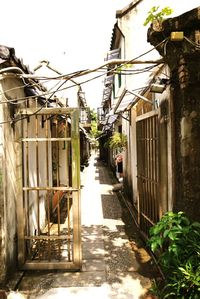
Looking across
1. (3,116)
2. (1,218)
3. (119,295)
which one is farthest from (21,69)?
(119,295)

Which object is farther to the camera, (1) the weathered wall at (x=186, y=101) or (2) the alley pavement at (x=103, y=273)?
(2) the alley pavement at (x=103, y=273)

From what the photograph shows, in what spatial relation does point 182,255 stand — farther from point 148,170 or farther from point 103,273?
point 148,170

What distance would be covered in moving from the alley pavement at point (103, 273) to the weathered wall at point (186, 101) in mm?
1891

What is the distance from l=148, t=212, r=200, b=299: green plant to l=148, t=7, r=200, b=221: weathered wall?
54 cm

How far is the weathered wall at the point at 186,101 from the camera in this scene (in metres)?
4.49

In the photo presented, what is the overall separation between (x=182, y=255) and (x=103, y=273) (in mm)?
2319

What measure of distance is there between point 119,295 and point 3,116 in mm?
3993

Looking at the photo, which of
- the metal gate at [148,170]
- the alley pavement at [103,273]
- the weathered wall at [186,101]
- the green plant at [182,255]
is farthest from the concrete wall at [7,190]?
the metal gate at [148,170]

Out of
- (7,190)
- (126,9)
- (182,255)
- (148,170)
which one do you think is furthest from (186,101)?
(126,9)

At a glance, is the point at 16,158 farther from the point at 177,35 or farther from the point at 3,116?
the point at 177,35

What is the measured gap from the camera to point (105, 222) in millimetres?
9578

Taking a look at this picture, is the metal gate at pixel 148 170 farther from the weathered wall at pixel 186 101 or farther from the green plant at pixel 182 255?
the green plant at pixel 182 255

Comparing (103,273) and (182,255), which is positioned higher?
(182,255)

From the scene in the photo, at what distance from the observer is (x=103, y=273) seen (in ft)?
19.4
